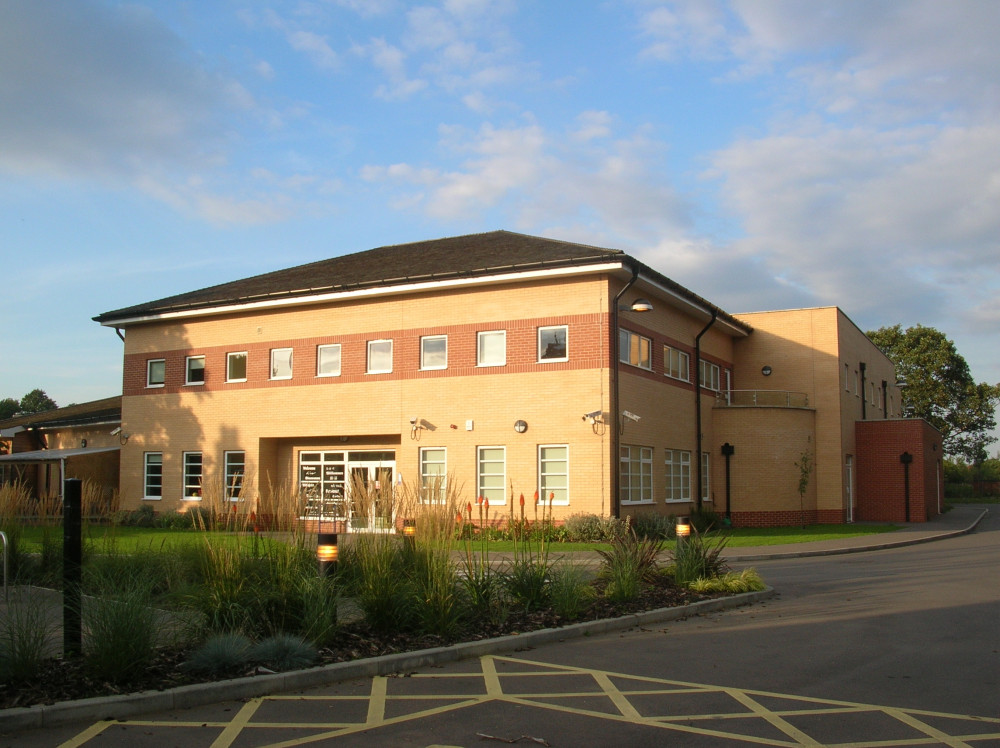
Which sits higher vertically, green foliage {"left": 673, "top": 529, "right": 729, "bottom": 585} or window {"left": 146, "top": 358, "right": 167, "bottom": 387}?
window {"left": 146, "top": 358, "right": 167, "bottom": 387}

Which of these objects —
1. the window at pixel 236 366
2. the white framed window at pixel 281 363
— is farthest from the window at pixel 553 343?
the window at pixel 236 366

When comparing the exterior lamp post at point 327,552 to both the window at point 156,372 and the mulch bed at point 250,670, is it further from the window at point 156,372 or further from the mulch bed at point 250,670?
the window at point 156,372

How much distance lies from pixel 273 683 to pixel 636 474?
18.7 metres

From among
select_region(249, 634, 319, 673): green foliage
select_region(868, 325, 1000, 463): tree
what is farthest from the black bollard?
select_region(868, 325, 1000, 463): tree

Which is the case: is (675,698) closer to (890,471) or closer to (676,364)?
(676,364)

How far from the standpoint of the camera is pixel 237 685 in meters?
6.76

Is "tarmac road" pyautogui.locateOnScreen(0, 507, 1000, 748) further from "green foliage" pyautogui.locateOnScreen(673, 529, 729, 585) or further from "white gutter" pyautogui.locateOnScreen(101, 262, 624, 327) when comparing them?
"white gutter" pyautogui.locateOnScreen(101, 262, 624, 327)

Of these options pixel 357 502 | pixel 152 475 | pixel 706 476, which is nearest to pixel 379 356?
pixel 152 475

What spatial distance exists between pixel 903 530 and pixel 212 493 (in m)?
24.6

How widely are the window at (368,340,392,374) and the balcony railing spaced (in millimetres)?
11626

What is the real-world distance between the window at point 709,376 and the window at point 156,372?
1754cm

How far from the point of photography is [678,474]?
2800cm

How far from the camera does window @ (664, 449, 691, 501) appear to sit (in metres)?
27.2

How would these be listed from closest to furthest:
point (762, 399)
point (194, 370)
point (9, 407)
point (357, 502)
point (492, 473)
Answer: point (357, 502) → point (492, 473) → point (194, 370) → point (762, 399) → point (9, 407)
